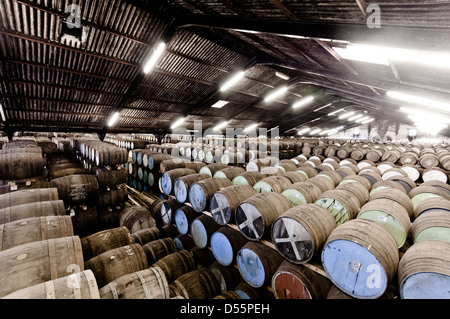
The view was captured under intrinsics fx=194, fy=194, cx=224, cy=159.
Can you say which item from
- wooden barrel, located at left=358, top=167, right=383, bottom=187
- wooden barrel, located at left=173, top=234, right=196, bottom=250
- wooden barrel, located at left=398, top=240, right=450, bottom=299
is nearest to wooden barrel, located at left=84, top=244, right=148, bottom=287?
wooden barrel, located at left=173, top=234, right=196, bottom=250

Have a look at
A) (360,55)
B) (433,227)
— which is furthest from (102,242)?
(360,55)

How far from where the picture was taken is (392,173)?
20.5 ft

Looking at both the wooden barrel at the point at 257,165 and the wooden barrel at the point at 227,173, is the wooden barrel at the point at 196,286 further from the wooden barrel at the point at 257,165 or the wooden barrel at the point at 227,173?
the wooden barrel at the point at 257,165

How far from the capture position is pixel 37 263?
2.01 metres

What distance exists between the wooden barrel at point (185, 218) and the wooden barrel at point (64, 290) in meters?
3.07

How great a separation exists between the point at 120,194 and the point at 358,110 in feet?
82.8

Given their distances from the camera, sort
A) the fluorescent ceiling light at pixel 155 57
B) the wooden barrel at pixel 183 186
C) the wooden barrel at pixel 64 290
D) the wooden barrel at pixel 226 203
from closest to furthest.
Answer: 1. the wooden barrel at pixel 64 290
2. the wooden barrel at pixel 226 203
3. the wooden barrel at pixel 183 186
4. the fluorescent ceiling light at pixel 155 57

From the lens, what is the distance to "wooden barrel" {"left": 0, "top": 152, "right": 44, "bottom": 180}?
3982 mm

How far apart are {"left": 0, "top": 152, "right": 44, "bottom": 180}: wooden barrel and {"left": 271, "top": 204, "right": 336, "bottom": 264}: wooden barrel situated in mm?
5232

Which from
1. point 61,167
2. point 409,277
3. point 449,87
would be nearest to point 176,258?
point 409,277

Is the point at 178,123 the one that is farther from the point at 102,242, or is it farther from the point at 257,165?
the point at 102,242

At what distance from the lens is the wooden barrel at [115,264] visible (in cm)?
267

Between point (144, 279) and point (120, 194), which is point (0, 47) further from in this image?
point (144, 279)

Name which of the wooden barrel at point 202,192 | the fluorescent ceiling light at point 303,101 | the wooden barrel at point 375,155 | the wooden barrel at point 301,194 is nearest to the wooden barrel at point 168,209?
the wooden barrel at point 202,192
